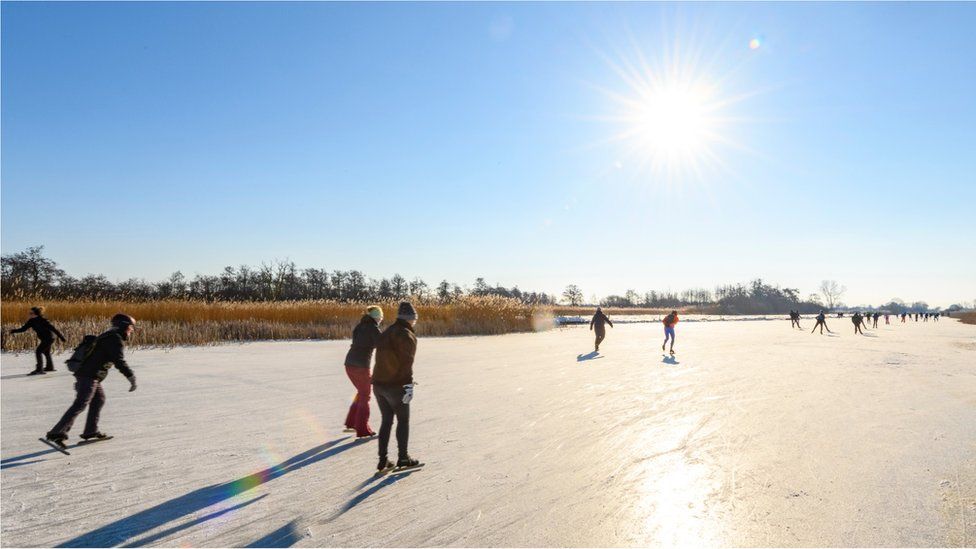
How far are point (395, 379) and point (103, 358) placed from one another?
13.7 feet

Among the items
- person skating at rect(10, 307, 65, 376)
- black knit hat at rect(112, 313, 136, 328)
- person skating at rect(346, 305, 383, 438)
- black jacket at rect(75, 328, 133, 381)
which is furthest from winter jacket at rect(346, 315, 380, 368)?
person skating at rect(10, 307, 65, 376)

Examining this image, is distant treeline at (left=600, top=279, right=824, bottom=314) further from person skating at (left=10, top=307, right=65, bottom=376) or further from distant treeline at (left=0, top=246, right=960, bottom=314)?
person skating at (left=10, top=307, right=65, bottom=376)

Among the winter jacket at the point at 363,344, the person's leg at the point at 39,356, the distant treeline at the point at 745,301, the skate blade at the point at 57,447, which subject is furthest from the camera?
the distant treeline at the point at 745,301

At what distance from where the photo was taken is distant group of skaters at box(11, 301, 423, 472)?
5102 millimetres

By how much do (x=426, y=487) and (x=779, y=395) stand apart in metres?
7.81

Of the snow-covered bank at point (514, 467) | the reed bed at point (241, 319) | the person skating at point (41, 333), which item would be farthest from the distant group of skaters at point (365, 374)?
the reed bed at point (241, 319)

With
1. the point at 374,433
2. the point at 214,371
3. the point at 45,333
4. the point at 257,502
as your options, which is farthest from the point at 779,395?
the point at 45,333

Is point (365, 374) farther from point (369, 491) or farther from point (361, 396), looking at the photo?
point (369, 491)

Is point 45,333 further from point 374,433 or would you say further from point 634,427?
point 634,427

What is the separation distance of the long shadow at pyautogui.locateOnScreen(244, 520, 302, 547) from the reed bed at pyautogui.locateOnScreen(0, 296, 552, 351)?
1614 centimetres

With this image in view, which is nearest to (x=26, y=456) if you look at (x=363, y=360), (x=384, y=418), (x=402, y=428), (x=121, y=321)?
(x=121, y=321)

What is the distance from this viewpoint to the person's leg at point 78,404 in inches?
229

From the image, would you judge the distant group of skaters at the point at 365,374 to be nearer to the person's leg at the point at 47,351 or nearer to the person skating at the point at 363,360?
the person skating at the point at 363,360

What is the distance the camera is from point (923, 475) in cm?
513
